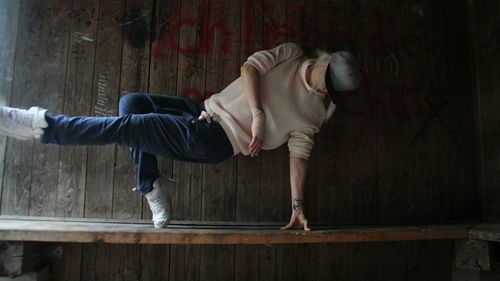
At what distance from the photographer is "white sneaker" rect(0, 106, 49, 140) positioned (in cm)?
168

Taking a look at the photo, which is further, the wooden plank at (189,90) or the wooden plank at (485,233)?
the wooden plank at (189,90)

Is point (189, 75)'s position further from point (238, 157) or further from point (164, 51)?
point (238, 157)

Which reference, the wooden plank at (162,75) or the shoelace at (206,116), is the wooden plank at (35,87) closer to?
the wooden plank at (162,75)

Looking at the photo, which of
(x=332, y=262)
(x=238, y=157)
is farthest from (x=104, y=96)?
(x=332, y=262)

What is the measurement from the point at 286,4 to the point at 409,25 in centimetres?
98

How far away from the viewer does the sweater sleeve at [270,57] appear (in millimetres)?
1959

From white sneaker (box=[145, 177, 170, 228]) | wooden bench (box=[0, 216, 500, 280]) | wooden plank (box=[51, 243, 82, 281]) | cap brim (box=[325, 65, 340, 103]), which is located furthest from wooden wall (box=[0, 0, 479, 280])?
cap brim (box=[325, 65, 340, 103])

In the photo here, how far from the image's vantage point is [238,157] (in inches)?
94.7

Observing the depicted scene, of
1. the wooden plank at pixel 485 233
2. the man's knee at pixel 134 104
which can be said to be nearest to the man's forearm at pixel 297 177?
the man's knee at pixel 134 104

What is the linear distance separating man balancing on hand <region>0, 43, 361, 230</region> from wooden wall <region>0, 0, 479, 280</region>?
38 centimetres

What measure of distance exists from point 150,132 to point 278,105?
72 centimetres

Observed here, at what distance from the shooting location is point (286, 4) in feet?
8.27

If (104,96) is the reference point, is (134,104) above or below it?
below

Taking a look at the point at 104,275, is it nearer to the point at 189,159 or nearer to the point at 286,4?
the point at 189,159
